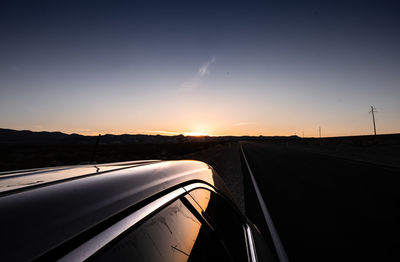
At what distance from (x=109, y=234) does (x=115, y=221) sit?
2.5 inches

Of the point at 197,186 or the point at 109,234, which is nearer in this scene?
the point at 109,234

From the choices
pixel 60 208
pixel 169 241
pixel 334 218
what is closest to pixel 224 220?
pixel 169 241

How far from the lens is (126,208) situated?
0.80 metres

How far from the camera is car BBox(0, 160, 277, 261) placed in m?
0.56

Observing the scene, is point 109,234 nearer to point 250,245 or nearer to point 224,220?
point 224,220

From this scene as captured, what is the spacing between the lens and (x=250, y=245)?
1.64 metres

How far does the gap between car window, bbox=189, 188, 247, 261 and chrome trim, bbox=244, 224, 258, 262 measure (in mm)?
Answer: 39

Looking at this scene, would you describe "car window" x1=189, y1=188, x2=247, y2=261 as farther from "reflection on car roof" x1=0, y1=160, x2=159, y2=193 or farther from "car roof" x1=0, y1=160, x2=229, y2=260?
"reflection on car roof" x1=0, y1=160, x2=159, y2=193

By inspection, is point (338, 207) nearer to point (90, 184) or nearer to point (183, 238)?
point (183, 238)

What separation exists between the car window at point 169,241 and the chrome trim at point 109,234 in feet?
0.09

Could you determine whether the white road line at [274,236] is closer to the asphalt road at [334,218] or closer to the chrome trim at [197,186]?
the asphalt road at [334,218]

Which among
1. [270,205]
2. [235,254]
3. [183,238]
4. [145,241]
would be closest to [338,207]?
[270,205]

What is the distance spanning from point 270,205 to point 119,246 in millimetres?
5353

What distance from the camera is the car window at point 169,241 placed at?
74 centimetres
